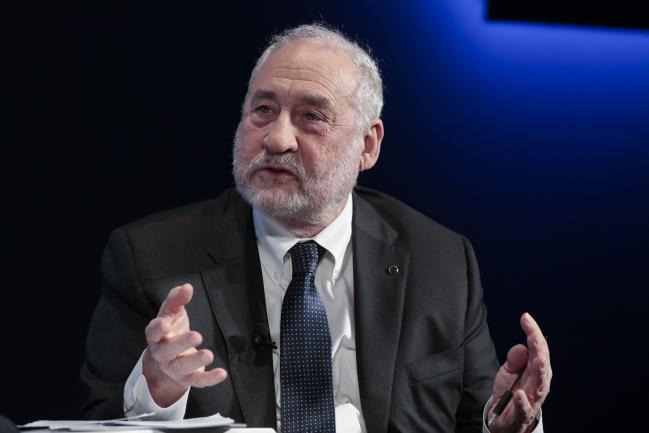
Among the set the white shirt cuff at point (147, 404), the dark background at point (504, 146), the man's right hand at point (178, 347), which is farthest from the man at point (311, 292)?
the dark background at point (504, 146)

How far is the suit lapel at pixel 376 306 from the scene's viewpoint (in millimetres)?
2523

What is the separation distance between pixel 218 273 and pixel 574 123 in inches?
63.2

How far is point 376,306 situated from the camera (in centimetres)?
264

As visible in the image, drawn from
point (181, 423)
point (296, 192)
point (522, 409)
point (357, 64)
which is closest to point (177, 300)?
point (181, 423)

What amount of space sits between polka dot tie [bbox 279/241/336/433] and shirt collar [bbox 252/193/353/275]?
0.45 feet

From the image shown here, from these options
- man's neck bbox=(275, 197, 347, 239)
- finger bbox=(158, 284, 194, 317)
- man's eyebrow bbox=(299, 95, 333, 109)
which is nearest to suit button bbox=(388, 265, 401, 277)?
man's neck bbox=(275, 197, 347, 239)

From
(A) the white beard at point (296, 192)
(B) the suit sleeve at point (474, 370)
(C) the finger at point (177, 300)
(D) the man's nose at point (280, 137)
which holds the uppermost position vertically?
(D) the man's nose at point (280, 137)

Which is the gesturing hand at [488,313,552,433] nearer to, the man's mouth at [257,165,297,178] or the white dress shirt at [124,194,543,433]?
the white dress shirt at [124,194,543,433]

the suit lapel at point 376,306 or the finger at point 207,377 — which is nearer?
the finger at point 207,377

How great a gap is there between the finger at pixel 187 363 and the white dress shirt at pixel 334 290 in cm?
58

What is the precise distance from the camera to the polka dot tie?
7.91ft

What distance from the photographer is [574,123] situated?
3.56 m

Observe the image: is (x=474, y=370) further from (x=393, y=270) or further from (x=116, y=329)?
(x=116, y=329)

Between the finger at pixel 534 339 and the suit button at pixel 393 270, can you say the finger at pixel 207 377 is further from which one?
the suit button at pixel 393 270
